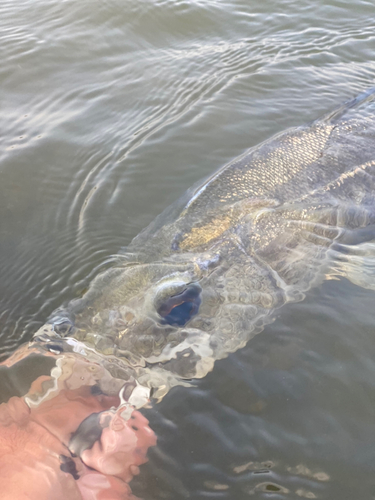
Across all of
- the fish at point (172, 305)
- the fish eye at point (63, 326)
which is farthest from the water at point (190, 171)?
the fish eye at point (63, 326)

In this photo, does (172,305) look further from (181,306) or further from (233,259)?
(233,259)

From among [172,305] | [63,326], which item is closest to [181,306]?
[172,305]

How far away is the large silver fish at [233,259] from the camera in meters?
2.78

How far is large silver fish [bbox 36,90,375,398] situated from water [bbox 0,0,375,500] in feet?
0.65

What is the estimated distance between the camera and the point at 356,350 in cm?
307

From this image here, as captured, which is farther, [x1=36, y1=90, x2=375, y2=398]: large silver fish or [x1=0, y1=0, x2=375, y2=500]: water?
[x1=36, y1=90, x2=375, y2=398]: large silver fish

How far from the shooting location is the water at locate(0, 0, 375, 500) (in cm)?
257

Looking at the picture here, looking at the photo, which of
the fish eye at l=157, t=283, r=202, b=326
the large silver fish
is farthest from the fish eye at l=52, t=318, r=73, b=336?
the fish eye at l=157, t=283, r=202, b=326

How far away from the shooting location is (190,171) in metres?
4.65

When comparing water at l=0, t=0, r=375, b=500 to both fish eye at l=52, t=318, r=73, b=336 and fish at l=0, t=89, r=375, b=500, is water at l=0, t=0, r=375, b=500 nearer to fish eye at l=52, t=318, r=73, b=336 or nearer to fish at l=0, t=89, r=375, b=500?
fish at l=0, t=89, r=375, b=500

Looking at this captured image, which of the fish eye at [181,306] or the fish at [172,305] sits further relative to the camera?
the fish eye at [181,306]

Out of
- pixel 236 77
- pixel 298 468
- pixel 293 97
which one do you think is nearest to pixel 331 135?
pixel 293 97

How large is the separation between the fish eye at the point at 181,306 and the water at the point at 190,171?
0.42 metres

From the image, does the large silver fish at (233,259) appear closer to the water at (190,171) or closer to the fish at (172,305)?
the fish at (172,305)
